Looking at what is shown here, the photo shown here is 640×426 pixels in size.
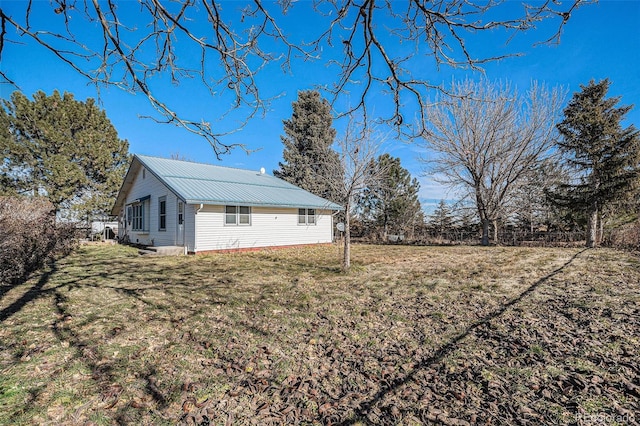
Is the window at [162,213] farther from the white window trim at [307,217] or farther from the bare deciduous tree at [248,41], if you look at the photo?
the bare deciduous tree at [248,41]

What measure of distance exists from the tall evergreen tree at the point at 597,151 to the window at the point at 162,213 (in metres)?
19.2

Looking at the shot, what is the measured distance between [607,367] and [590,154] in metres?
14.7

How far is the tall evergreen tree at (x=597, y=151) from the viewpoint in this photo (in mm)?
12906

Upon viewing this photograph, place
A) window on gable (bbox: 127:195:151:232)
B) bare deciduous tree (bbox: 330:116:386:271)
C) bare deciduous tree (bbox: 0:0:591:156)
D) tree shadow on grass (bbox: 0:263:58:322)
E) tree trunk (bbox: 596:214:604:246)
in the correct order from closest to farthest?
bare deciduous tree (bbox: 0:0:591:156), tree shadow on grass (bbox: 0:263:58:322), bare deciduous tree (bbox: 330:116:386:271), tree trunk (bbox: 596:214:604:246), window on gable (bbox: 127:195:151:232)

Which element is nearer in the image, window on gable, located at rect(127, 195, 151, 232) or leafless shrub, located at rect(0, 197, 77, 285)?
leafless shrub, located at rect(0, 197, 77, 285)

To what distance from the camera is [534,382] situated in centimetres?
278

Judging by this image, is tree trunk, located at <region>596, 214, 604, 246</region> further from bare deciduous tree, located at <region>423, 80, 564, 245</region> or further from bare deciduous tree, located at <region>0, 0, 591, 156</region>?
bare deciduous tree, located at <region>0, 0, 591, 156</region>

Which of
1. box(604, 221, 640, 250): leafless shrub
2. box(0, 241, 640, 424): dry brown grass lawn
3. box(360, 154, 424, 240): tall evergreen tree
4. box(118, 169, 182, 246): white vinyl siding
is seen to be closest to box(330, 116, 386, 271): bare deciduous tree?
box(0, 241, 640, 424): dry brown grass lawn

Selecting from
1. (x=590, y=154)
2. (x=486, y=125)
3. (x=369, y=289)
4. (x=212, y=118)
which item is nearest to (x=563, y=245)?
(x=590, y=154)

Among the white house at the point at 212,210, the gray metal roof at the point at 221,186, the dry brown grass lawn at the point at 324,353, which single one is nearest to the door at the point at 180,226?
the white house at the point at 212,210

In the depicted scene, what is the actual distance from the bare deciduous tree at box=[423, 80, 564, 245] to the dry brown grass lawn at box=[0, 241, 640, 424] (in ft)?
34.7

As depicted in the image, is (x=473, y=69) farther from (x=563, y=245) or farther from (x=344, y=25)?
(x=563, y=245)

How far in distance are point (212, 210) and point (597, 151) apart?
17.2 meters

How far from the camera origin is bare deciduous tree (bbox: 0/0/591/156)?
2.45 metres
